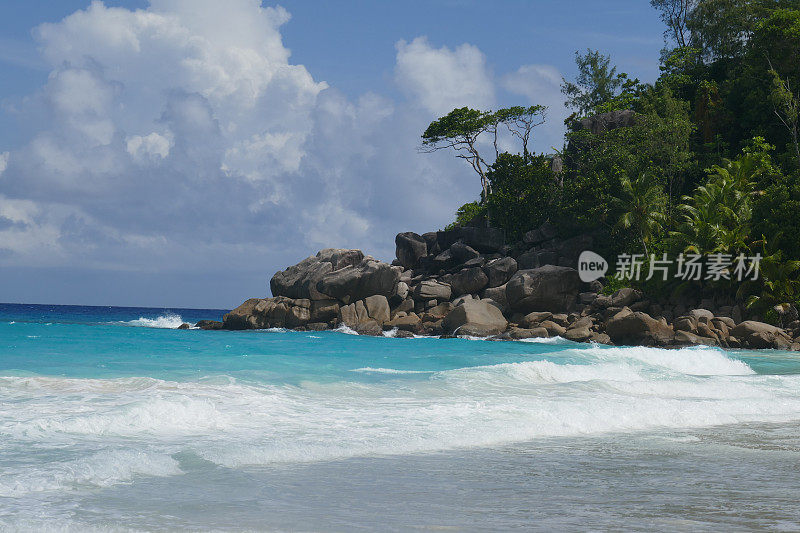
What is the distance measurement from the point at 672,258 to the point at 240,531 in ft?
106

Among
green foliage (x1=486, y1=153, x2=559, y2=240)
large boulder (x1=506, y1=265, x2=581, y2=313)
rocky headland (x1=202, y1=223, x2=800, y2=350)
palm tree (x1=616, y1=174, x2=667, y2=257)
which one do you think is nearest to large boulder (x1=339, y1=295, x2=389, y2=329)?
rocky headland (x1=202, y1=223, x2=800, y2=350)

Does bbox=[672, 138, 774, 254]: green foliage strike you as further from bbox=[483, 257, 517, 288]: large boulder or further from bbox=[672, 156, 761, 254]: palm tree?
bbox=[483, 257, 517, 288]: large boulder

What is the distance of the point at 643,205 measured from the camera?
35062 mm

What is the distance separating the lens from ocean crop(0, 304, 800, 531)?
454 cm

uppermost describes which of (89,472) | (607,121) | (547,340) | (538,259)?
(607,121)

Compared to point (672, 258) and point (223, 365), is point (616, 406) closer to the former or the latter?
point (223, 365)

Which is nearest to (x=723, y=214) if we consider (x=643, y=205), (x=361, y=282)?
(x=643, y=205)

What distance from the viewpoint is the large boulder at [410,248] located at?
44.2 m

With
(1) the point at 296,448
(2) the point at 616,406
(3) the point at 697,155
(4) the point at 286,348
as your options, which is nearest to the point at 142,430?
(1) the point at 296,448

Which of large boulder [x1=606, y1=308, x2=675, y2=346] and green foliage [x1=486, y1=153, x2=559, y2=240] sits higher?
green foliage [x1=486, y1=153, x2=559, y2=240]

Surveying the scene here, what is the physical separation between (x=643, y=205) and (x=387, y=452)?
31.7 meters

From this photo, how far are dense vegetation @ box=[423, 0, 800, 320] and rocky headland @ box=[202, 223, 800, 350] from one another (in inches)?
65.0

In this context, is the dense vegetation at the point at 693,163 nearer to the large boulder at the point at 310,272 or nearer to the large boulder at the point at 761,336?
the large boulder at the point at 761,336

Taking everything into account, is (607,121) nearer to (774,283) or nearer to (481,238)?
(481,238)
